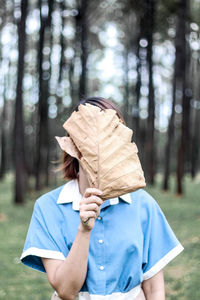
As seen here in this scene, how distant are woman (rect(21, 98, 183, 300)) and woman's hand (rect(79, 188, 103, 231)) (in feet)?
0.28

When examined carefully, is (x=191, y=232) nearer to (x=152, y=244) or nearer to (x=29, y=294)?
(x=29, y=294)

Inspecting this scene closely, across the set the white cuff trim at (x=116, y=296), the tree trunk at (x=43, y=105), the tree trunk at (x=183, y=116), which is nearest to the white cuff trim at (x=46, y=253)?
the white cuff trim at (x=116, y=296)

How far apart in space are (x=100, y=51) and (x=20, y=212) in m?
23.4

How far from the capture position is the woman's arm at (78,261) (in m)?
1.74

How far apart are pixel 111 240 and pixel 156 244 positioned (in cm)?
27

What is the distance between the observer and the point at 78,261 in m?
1.82

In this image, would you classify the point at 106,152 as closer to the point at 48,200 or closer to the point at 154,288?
the point at 48,200

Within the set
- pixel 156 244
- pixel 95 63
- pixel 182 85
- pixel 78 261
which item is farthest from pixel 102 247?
pixel 95 63

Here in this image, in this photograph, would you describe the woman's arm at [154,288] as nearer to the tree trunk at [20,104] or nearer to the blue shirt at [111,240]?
the blue shirt at [111,240]

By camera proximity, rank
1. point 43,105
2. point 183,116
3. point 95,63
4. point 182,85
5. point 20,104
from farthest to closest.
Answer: point 95,63, point 182,85, point 43,105, point 183,116, point 20,104

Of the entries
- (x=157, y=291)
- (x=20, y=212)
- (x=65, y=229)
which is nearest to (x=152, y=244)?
(x=157, y=291)

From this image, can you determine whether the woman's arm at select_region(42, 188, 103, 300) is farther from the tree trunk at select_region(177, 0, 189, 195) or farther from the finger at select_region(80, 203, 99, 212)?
the tree trunk at select_region(177, 0, 189, 195)

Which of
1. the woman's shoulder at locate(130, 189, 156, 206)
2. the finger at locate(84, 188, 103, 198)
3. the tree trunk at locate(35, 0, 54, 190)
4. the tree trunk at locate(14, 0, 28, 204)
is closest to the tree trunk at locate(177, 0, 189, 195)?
the tree trunk at locate(35, 0, 54, 190)

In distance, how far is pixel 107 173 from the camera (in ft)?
5.87
